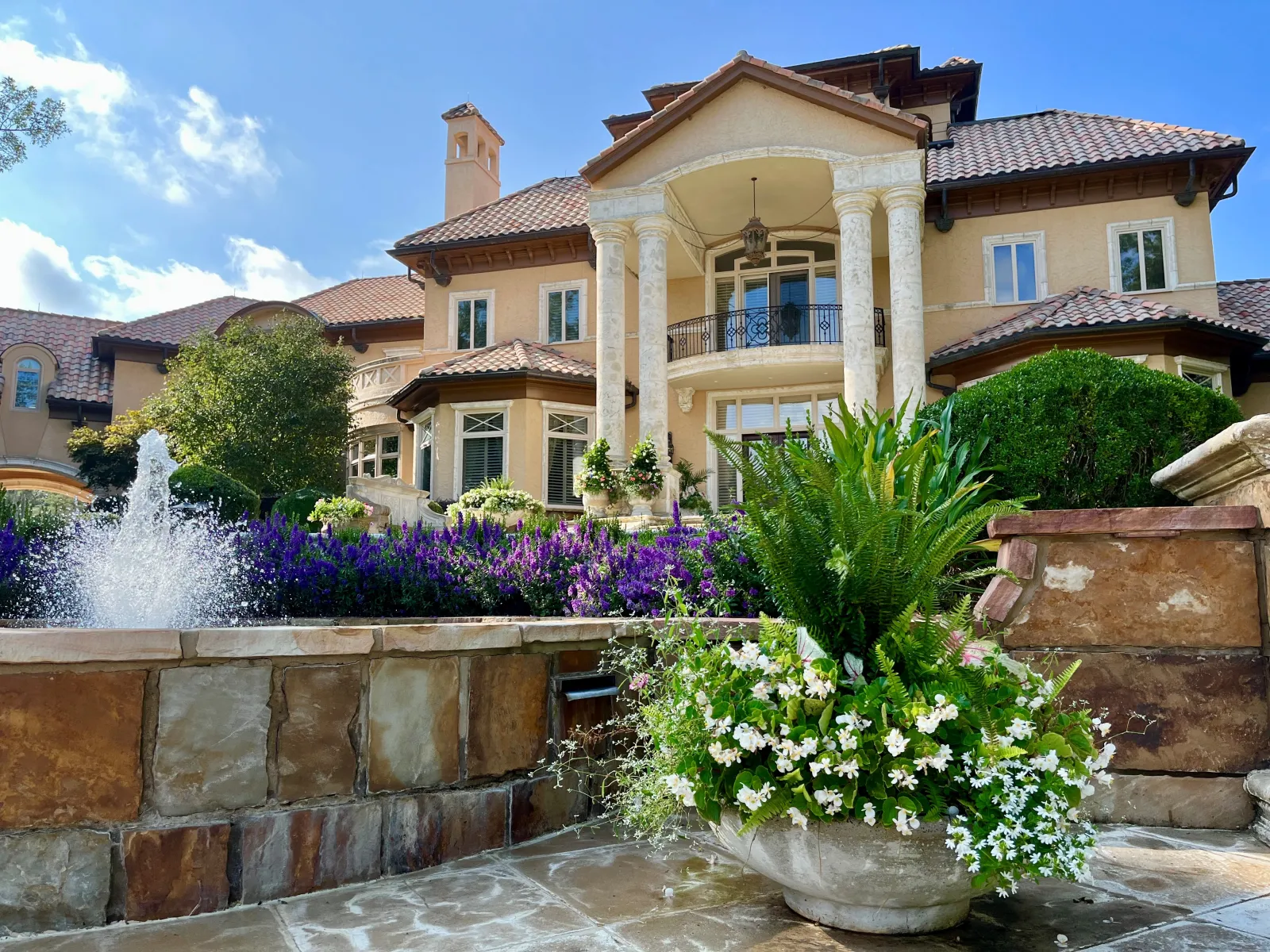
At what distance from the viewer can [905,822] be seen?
8.86ft

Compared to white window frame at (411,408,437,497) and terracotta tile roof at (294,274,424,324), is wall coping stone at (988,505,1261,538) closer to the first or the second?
white window frame at (411,408,437,497)

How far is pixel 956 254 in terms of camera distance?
62.3 feet

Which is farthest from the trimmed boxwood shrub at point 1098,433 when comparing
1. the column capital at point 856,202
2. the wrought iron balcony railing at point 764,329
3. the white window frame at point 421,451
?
the white window frame at point 421,451

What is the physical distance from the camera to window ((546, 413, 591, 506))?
67.5ft

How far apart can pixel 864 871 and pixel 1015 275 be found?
18271 millimetres

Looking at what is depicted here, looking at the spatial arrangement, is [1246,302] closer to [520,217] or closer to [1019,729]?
[520,217]

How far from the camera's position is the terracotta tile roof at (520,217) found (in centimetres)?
2219

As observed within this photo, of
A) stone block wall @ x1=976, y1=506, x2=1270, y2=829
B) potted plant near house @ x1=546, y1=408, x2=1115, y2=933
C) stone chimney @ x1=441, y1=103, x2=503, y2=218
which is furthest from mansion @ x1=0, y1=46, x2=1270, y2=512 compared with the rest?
potted plant near house @ x1=546, y1=408, x2=1115, y2=933

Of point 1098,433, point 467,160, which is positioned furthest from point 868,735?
point 467,160

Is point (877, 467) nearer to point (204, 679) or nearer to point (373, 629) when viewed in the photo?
point (373, 629)

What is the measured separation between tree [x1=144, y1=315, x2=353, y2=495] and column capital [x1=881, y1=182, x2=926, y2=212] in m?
13.6

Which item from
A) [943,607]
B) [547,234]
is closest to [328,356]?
[547,234]

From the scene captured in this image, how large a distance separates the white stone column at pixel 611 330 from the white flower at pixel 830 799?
47.4ft

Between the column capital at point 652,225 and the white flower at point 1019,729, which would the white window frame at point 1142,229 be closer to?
the column capital at point 652,225
